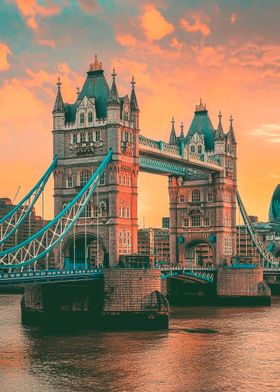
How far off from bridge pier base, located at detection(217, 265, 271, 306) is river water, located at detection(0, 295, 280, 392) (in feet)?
89.0

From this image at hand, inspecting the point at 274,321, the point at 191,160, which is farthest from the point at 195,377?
the point at 191,160

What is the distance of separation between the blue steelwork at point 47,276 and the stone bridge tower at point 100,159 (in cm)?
887

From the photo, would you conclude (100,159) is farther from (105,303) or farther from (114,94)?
(105,303)

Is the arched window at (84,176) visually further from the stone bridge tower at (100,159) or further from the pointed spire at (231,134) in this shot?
the pointed spire at (231,134)

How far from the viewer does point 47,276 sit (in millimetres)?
71312

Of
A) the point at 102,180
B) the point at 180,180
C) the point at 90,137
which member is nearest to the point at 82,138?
the point at 90,137

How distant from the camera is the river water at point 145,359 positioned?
54000 mm

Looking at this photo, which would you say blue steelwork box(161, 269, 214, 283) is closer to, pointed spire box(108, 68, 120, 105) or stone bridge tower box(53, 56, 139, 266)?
stone bridge tower box(53, 56, 139, 266)

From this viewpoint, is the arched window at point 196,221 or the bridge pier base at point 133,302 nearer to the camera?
the bridge pier base at point 133,302

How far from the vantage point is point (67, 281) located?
74.9 meters

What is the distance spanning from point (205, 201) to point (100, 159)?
37.1 meters

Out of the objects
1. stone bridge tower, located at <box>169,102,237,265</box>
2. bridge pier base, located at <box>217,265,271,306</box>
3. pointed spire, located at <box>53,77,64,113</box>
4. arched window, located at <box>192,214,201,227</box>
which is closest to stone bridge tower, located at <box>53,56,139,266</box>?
pointed spire, located at <box>53,77,64,113</box>

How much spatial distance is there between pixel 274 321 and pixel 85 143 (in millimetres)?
29516

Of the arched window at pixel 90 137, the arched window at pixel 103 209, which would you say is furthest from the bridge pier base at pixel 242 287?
the arched window at pixel 90 137
